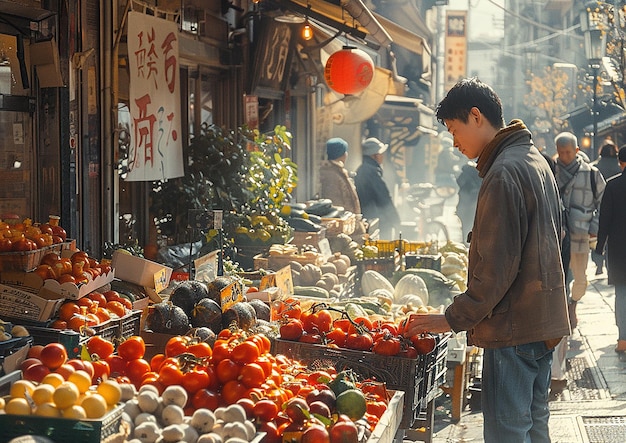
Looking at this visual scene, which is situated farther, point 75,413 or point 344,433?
point 344,433

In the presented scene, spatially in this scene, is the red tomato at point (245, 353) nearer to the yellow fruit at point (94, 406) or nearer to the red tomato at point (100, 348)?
the red tomato at point (100, 348)

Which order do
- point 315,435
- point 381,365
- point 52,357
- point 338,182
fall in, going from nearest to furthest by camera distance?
1. point 315,435
2. point 52,357
3. point 381,365
4. point 338,182

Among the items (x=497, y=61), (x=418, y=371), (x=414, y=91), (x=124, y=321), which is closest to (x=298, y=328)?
(x=418, y=371)

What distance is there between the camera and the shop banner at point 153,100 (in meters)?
8.70

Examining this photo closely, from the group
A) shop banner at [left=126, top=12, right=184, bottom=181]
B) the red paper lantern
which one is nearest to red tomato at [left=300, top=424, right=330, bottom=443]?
shop banner at [left=126, top=12, right=184, bottom=181]

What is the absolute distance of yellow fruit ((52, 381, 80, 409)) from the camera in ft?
11.4

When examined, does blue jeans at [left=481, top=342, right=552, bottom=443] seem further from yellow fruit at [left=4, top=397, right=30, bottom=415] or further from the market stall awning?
the market stall awning

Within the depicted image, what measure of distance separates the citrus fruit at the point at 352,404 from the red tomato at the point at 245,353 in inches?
19.8

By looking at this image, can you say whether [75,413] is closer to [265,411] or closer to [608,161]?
[265,411]

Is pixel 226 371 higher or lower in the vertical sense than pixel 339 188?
lower

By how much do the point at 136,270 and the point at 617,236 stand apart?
246 inches

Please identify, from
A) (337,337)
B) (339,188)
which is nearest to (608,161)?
(339,188)

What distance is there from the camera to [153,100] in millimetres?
9117

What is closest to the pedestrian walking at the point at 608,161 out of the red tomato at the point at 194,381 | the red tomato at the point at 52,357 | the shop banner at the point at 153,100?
the shop banner at the point at 153,100
